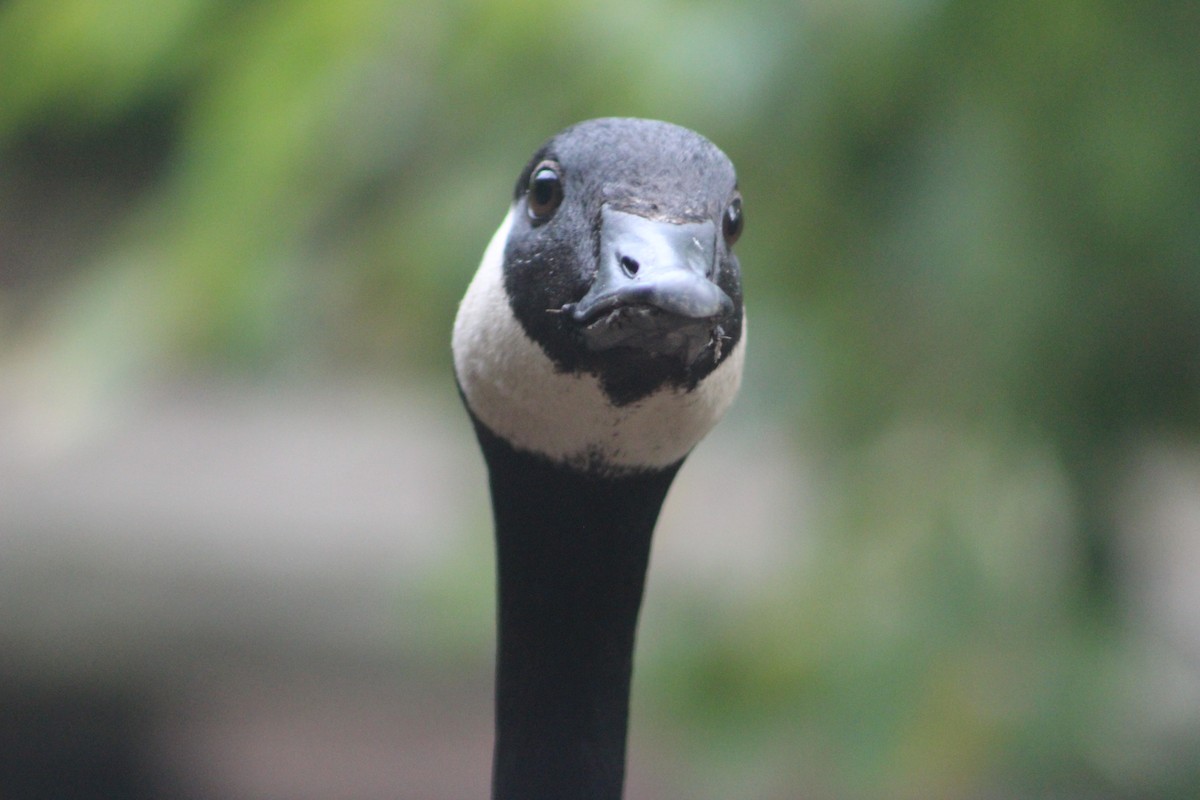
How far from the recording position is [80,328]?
197 cm

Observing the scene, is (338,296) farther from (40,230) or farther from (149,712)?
(149,712)

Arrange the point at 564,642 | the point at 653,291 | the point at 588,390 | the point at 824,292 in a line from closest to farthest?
the point at 653,291 → the point at 588,390 → the point at 564,642 → the point at 824,292

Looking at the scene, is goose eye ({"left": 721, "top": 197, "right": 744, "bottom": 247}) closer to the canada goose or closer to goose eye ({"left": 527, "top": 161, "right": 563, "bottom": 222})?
the canada goose

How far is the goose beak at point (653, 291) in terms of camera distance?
89 cm

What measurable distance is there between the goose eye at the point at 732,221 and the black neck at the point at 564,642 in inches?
9.6

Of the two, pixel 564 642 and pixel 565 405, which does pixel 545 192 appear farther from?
pixel 564 642

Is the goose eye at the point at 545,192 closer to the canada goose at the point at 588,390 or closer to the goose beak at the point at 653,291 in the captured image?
the canada goose at the point at 588,390

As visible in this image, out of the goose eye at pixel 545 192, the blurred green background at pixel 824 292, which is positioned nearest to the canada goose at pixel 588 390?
the goose eye at pixel 545 192

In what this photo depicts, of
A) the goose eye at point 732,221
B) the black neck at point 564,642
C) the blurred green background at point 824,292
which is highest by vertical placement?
the blurred green background at point 824,292

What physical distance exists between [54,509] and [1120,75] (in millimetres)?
4568

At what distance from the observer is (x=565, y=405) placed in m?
1.08

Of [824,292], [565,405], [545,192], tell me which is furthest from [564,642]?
[824,292]

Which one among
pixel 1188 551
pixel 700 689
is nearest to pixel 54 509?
pixel 700 689

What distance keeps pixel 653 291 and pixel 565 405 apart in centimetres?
22
